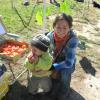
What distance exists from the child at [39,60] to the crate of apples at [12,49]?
221mm

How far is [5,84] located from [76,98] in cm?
137

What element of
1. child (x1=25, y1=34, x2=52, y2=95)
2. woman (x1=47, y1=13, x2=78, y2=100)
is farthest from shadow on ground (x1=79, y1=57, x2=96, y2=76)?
child (x1=25, y1=34, x2=52, y2=95)

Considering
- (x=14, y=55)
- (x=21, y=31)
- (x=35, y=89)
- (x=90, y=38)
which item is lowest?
(x=90, y=38)

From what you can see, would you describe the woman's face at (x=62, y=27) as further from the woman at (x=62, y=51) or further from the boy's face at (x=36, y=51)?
the boy's face at (x=36, y=51)

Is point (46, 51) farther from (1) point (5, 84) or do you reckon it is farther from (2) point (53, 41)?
(1) point (5, 84)

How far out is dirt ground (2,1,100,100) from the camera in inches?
196

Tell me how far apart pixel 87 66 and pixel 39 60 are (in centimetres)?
226

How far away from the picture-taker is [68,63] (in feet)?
15.0

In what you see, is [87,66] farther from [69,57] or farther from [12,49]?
[12,49]

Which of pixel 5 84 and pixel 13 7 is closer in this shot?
pixel 5 84

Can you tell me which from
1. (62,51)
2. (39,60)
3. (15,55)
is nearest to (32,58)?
(39,60)

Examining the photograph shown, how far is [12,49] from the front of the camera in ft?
15.2

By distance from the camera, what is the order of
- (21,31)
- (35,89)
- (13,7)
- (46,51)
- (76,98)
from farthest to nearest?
(13,7) → (21,31) → (76,98) → (35,89) → (46,51)

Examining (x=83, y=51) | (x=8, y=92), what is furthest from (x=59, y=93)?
(x=83, y=51)
